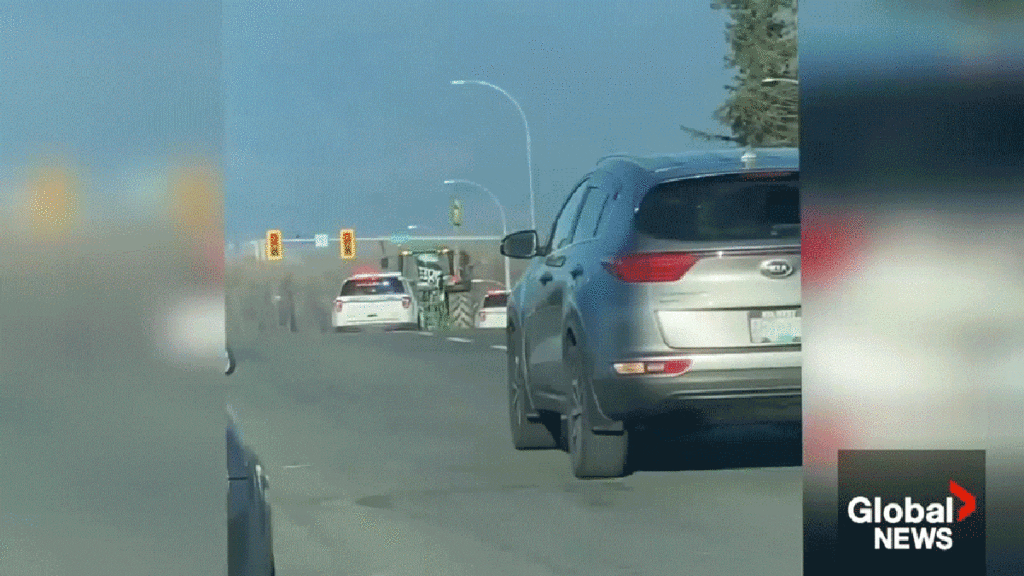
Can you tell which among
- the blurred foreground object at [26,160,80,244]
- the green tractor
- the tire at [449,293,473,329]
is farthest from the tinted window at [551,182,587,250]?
the tire at [449,293,473,329]

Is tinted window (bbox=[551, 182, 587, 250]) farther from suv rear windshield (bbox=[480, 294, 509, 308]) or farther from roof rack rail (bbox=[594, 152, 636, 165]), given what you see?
suv rear windshield (bbox=[480, 294, 509, 308])

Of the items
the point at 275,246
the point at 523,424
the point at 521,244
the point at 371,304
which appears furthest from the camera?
the point at 275,246

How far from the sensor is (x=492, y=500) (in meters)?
9.22

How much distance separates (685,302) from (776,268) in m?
0.45

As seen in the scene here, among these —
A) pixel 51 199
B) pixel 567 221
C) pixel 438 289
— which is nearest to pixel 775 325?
pixel 567 221

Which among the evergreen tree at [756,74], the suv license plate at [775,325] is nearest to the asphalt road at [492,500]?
the suv license plate at [775,325]

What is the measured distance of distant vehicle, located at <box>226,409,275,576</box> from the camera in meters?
3.20

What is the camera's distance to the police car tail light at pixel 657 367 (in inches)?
360

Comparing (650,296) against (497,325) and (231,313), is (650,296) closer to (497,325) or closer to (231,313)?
(231,313)

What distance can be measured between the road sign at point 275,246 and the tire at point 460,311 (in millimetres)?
28106

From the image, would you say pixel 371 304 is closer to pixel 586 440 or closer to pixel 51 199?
pixel 586 440

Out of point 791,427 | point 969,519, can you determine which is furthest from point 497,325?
point 969,519

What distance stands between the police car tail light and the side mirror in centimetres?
204

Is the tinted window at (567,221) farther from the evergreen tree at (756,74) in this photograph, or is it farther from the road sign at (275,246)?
the road sign at (275,246)
